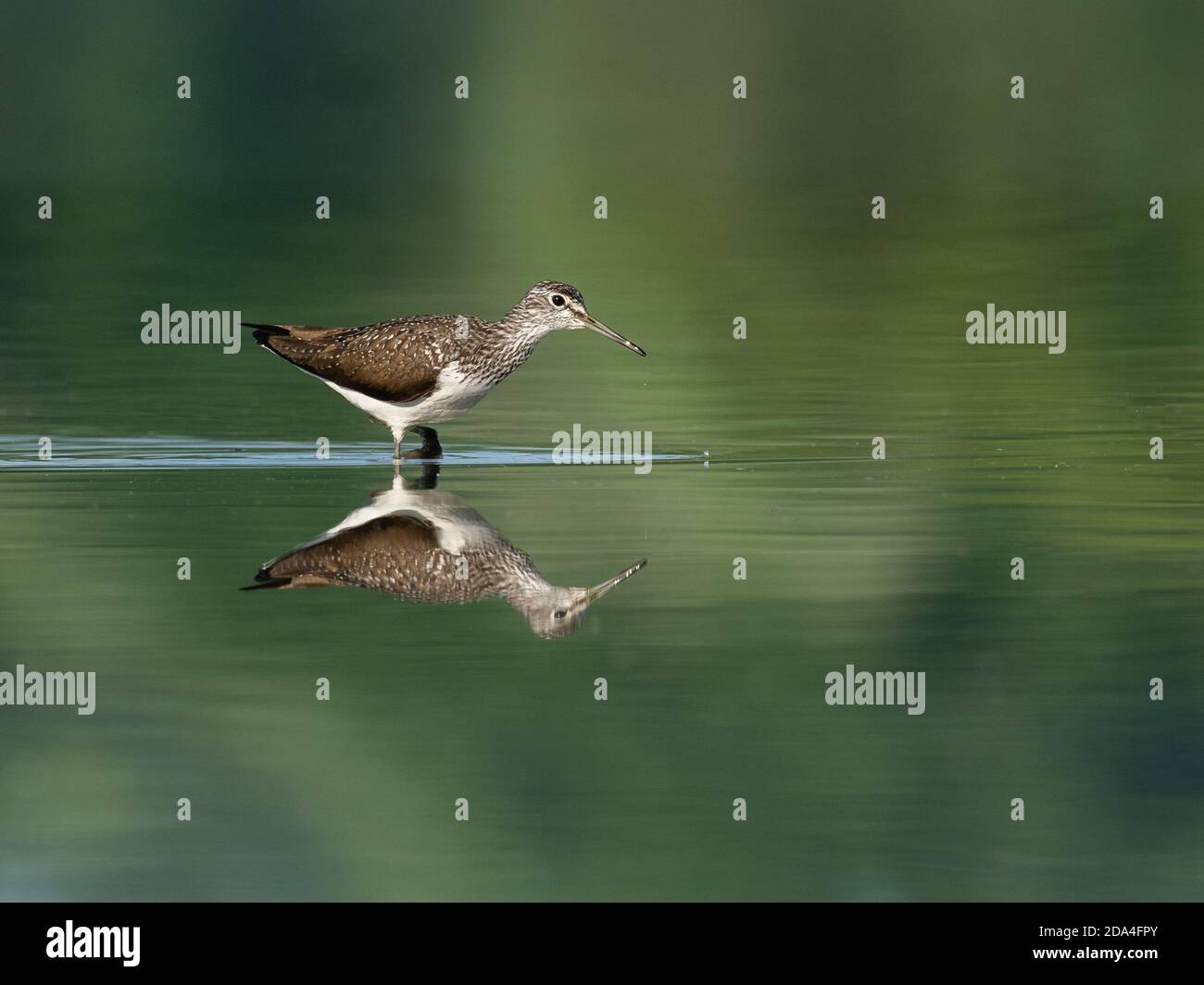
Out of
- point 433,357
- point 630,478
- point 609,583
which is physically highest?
point 433,357

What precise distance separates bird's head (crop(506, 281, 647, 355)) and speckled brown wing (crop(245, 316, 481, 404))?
34 centimetres

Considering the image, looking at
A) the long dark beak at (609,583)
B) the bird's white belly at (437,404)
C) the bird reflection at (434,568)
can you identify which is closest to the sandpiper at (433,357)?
the bird's white belly at (437,404)

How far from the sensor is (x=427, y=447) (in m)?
16.4

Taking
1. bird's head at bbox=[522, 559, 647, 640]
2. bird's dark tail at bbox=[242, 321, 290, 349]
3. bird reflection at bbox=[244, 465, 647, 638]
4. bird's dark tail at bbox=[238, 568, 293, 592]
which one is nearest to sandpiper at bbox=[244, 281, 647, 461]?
bird's dark tail at bbox=[242, 321, 290, 349]

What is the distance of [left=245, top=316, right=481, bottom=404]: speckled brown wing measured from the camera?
52.5 ft

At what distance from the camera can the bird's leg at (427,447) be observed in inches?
642

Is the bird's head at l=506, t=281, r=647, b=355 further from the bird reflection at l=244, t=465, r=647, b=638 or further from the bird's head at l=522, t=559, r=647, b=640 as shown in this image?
the bird's head at l=522, t=559, r=647, b=640

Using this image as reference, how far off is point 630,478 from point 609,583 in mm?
3371

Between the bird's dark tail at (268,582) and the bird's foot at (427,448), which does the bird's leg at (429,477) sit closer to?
the bird's foot at (427,448)

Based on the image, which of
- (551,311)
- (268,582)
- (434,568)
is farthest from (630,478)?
(268,582)

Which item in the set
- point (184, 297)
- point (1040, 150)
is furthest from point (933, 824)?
point (1040, 150)

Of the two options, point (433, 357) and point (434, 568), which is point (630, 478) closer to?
point (433, 357)

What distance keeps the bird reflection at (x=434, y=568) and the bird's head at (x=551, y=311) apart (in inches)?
133

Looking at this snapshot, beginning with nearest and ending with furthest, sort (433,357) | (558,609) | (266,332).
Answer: (558,609), (433,357), (266,332)
